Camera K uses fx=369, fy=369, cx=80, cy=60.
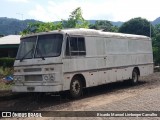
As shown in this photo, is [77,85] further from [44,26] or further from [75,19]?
[75,19]

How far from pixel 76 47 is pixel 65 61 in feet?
3.64

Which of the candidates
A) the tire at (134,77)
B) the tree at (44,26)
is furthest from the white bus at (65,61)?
the tree at (44,26)

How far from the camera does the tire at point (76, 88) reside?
567 inches

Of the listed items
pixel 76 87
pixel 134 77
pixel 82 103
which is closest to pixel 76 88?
pixel 76 87

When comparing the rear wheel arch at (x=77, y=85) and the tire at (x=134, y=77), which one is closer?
the rear wheel arch at (x=77, y=85)

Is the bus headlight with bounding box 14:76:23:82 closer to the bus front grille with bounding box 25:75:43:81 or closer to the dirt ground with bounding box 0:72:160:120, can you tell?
the bus front grille with bounding box 25:75:43:81

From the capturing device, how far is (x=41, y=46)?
14.4 metres

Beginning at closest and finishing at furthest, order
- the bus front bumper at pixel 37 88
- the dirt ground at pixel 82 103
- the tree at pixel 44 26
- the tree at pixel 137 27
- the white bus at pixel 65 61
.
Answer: the dirt ground at pixel 82 103 → the bus front bumper at pixel 37 88 → the white bus at pixel 65 61 → the tree at pixel 44 26 → the tree at pixel 137 27

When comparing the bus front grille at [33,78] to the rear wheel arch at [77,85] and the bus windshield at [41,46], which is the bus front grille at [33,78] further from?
the rear wheel arch at [77,85]

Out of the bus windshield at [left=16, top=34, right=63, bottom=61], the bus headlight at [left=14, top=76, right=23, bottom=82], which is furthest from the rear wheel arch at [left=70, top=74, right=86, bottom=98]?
the bus headlight at [left=14, top=76, right=23, bottom=82]

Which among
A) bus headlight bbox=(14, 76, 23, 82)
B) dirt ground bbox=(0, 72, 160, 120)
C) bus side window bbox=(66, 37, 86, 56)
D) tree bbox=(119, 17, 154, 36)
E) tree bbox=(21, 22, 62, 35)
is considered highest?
tree bbox=(119, 17, 154, 36)

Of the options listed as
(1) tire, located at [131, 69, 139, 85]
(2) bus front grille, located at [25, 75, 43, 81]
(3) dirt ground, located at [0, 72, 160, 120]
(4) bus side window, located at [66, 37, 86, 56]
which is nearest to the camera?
(3) dirt ground, located at [0, 72, 160, 120]

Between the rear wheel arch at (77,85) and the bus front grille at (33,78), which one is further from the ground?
the bus front grille at (33,78)

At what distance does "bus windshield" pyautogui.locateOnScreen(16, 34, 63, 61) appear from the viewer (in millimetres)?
13984
